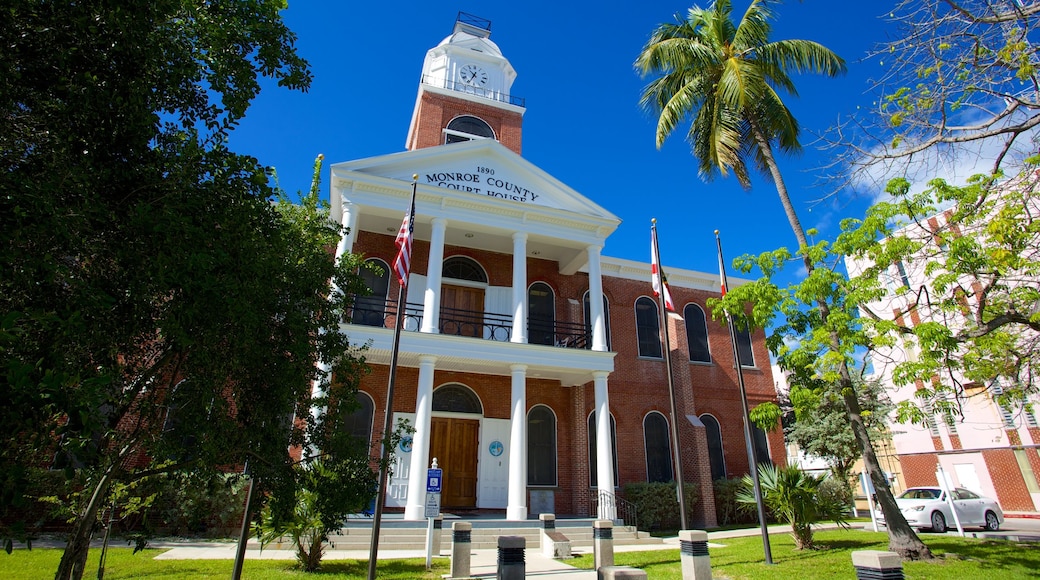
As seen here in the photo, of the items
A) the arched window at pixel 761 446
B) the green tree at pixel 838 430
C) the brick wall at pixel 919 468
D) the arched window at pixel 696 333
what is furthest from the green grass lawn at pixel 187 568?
the brick wall at pixel 919 468

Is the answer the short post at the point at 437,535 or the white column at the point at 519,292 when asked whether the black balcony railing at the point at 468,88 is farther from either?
the short post at the point at 437,535

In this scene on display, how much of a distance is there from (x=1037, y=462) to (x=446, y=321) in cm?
2839

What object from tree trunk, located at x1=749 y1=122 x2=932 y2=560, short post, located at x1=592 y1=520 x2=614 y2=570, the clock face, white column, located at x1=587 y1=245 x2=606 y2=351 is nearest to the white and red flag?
tree trunk, located at x1=749 y1=122 x2=932 y2=560

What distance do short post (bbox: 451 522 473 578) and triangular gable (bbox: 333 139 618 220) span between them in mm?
10131

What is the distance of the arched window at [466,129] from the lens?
22.8m

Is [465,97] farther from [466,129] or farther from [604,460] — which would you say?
[604,460]

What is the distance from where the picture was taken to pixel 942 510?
1678 centimetres

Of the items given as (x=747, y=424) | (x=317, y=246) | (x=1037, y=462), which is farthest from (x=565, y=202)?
(x=1037, y=462)

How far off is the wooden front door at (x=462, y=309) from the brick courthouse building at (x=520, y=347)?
0.17 feet

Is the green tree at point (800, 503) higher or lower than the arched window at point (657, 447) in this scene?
lower

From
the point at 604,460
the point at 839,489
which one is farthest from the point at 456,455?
the point at 839,489

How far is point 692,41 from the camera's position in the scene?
49.1ft

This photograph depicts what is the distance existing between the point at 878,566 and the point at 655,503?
39.4ft

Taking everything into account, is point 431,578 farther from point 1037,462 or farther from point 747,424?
point 1037,462
